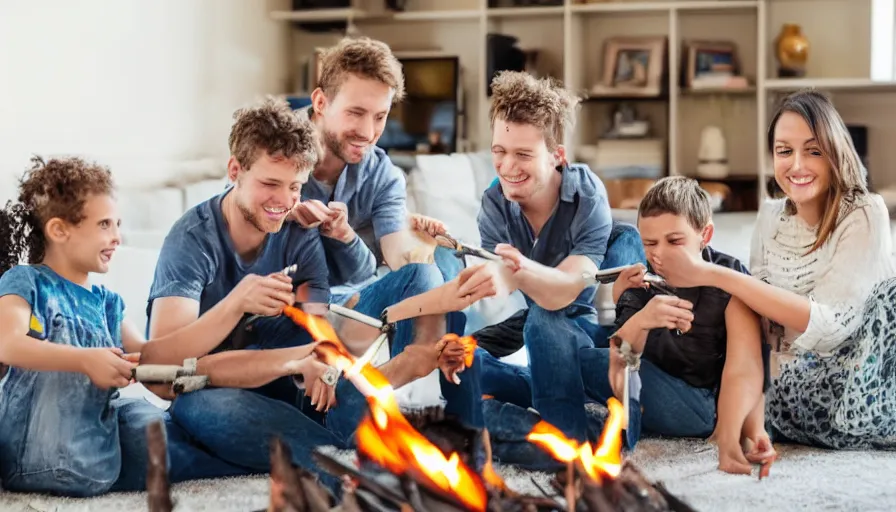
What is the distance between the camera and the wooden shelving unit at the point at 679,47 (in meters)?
3.28

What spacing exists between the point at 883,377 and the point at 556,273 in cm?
49

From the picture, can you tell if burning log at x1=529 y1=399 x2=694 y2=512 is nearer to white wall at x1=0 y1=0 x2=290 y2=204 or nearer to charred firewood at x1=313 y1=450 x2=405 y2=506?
charred firewood at x1=313 y1=450 x2=405 y2=506

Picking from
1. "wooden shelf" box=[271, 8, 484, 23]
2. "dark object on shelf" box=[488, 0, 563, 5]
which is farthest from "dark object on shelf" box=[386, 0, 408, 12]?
"dark object on shelf" box=[488, 0, 563, 5]

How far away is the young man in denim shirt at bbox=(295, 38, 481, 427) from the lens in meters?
1.23

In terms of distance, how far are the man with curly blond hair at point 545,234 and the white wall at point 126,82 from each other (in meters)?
0.61

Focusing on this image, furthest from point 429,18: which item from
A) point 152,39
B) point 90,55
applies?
point 90,55

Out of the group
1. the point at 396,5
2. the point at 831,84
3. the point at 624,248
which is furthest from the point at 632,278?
the point at 396,5

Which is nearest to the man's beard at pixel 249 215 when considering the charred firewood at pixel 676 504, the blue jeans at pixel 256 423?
the blue jeans at pixel 256 423

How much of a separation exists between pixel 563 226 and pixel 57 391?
0.61 meters

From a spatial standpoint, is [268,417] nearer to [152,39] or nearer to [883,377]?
[883,377]

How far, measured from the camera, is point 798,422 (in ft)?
4.83

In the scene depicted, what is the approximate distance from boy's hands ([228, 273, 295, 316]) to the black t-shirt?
0.41 metres

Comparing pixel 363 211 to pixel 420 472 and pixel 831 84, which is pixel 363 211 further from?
pixel 831 84

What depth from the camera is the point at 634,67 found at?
3395 mm
